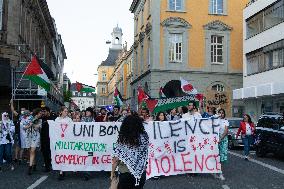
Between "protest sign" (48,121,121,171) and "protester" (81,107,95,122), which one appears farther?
"protester" (81,107,95,122)

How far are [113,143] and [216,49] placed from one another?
31036 mm

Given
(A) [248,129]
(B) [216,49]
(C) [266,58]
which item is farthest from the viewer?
(B) [216,49]

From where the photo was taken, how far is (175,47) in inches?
1576

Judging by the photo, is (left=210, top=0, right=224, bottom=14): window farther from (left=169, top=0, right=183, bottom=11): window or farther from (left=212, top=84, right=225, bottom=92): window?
(left=212, top=84, right=225, bottom=92): window

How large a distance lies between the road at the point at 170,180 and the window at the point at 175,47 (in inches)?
1066

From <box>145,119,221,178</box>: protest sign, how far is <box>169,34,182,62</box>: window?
28.5 meters

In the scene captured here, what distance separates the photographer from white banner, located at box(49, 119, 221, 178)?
37.3 feet

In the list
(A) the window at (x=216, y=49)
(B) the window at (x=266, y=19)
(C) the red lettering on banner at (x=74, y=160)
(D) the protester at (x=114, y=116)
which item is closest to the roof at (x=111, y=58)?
(A) the window at (x=216, y=49)

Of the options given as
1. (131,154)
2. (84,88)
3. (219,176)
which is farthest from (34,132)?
(84,88)

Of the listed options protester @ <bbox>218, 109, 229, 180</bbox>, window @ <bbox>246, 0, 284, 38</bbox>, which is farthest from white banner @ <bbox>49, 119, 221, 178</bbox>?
window @ <bbox>246, 0, 284, 38</bbox>

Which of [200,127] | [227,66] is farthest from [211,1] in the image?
[200,127]

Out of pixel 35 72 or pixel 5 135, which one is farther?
pixel 35 72

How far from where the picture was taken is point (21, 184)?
10.3 metres

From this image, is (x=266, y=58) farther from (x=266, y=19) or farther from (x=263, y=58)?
(x=266, y=19)
